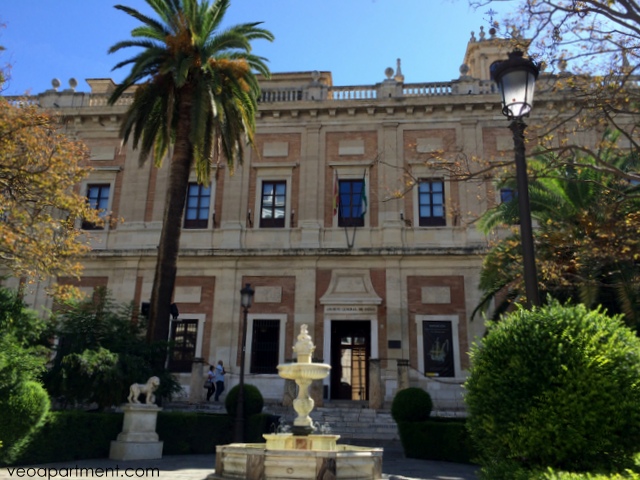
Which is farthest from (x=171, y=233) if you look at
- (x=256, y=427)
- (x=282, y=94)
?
(x=282, y=94)

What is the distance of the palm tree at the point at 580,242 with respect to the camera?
36.2 ft

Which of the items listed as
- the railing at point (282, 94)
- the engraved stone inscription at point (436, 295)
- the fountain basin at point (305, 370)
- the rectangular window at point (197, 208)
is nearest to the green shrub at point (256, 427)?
the fountain basin at point (305, 370)

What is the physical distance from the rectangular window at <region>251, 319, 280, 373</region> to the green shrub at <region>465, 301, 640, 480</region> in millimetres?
14528

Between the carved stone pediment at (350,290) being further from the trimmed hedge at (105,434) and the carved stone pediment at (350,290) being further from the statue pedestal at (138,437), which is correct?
Answer: the statue pedestal at (138,437)

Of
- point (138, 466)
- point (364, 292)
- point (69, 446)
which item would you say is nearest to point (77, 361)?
point (69, 446)

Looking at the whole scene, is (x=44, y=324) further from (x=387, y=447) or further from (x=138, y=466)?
(x=387, y=447)

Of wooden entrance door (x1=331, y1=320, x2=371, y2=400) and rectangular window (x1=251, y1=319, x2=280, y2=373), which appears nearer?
rectangular window (x1=251, y1=319, x2=280, y2=373)

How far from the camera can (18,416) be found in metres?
9.58

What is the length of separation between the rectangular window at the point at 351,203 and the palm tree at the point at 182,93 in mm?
6059

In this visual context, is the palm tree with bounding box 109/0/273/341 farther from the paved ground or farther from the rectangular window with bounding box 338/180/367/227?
the rectangular window with bounding box 338/180/367/227

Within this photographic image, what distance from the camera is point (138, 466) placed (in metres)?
10.3

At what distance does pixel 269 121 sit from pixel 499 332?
18.3 m

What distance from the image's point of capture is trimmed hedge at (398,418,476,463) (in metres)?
11.9

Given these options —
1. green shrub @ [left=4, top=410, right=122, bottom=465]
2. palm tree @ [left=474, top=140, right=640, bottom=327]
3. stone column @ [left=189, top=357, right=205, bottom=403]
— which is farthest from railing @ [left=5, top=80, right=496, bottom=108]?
green shrub @ [left=4, top=410, right=122, bottom=465]
